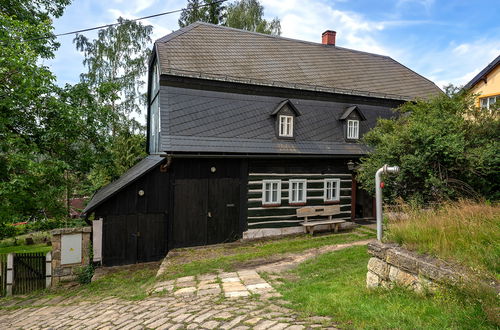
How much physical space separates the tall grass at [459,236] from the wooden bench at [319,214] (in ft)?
23.2

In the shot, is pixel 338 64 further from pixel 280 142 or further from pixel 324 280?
pixel 324 280

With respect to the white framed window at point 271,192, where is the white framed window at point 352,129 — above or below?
above

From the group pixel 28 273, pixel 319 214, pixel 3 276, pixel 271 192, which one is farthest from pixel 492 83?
pixel 3 276

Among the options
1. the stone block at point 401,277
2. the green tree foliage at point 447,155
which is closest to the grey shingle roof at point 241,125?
the green tree foliage at point 447,155

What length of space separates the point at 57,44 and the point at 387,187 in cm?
1417

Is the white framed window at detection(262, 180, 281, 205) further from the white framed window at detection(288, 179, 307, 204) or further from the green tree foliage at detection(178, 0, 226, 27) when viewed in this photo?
the green tree foliage at detection(178, 0, 226, 27)

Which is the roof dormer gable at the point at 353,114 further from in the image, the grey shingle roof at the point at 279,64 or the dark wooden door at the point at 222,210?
the dark wooden door at the point at 222,210

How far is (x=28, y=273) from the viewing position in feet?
29.6

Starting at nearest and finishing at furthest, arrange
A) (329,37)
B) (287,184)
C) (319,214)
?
(287,184), (319,214), (329,37)

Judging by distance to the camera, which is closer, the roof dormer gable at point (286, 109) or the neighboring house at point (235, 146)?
the neighboring house at point (235, 146)

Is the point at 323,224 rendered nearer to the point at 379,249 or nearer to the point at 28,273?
the point at 379,249

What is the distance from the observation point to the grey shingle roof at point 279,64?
1234 cm

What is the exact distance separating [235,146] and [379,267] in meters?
7.45

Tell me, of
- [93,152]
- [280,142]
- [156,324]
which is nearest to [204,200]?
[280,142]
